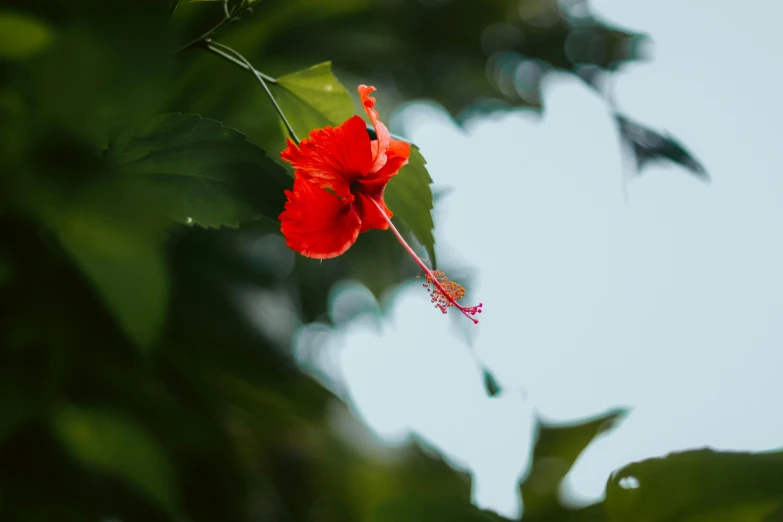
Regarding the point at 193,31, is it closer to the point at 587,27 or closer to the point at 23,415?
the point at 23,415

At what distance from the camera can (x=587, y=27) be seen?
70cm

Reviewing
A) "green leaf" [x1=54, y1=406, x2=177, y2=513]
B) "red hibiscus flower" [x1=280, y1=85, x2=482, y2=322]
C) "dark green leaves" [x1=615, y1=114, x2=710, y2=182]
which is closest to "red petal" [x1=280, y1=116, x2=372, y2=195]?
"red hibiscus flower" [x1=280, y1=85, x2=482, y2=322]

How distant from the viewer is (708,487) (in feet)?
0.73

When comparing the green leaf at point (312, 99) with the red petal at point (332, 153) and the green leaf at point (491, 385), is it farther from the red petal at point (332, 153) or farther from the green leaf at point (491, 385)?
the green leaf at point (491, 385)

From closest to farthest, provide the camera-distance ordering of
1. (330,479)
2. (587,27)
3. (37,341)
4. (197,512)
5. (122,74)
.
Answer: (122,74), (37,341), (197,512), (330,479), (587,27)

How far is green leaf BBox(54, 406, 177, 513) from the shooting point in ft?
0.83

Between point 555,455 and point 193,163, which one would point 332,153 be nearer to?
point 193,163

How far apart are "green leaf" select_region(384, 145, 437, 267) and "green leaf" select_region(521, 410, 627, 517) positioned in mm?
162

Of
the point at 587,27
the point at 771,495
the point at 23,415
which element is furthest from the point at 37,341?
the point at 587,27

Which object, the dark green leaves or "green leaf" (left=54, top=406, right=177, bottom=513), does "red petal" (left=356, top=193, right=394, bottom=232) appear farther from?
the dark green leaves

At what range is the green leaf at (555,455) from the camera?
1.09ft

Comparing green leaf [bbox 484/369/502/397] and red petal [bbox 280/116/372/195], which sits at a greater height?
red petal [bbox 280/116/372/195]

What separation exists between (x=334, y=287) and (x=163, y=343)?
0.21 m

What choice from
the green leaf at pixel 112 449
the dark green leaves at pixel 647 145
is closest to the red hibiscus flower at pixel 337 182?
the green leaf at pixel 112 449
